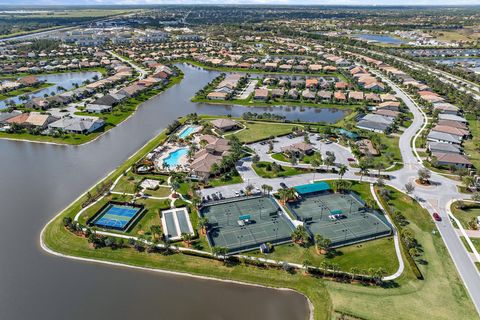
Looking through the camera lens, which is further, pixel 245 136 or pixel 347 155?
pixel 245 136

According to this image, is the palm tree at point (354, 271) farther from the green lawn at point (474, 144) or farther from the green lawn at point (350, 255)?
the green lawn at point (474, 144)

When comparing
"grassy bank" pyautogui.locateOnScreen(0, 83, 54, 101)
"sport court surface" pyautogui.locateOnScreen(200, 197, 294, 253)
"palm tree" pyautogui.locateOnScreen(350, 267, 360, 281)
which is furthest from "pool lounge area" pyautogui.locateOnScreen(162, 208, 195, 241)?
"grassy bank" pyautogui.locateOnScreen(0, 83, 54, 101)

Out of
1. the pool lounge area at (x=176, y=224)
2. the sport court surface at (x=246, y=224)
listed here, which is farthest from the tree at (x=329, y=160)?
the pool lounge area at (x=176, y=224)

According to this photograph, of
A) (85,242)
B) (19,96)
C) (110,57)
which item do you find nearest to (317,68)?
(110,57)

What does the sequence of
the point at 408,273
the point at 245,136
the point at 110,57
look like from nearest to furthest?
the point at 408,273 < the point at 245,136 < the point at 110,57

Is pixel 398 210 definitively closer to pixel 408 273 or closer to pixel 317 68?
pixel 408 273

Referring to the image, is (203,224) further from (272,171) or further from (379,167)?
(379,167)

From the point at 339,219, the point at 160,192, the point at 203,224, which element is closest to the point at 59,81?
the point at 160,192

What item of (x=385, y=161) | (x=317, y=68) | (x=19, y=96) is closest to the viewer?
(x=385, y=161)
